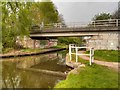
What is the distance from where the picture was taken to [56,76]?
48.1ft

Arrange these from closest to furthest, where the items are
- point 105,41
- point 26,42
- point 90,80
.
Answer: point 90,80 → point 105,41 → point 26,42

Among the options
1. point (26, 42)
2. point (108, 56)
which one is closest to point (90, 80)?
point (108, 56)

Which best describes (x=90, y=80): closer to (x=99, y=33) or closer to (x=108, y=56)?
(x=108, y=56)

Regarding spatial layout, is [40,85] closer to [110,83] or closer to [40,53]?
[110,83]

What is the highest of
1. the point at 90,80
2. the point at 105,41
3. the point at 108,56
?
the point at 105,41

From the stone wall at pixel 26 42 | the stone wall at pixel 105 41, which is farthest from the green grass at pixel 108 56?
the stone wall at pixel 26 42

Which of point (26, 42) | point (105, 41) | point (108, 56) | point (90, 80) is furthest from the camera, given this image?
point (26, 42)

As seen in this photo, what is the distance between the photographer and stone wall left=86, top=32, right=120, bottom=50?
26773 mm

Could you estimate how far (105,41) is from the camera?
27.4 metres

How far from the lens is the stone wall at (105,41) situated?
87.8 feet

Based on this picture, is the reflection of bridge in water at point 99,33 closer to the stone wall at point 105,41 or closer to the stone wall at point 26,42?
the stone wall at point 105,41

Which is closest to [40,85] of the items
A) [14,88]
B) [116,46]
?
[14,88]

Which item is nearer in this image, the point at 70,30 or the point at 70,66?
the point at 70,66

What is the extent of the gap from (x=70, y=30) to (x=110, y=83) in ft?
69.8
